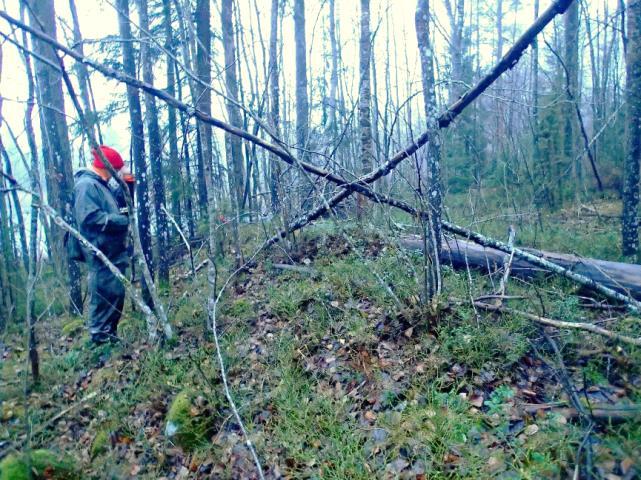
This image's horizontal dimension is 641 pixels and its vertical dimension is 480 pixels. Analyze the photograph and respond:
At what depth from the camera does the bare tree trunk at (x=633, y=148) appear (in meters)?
6.66

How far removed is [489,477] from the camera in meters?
2.82

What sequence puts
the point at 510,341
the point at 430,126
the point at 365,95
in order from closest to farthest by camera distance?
the point at 510,341
the point at 430,126
the point at 365,95

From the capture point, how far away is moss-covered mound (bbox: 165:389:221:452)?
394 centimetres

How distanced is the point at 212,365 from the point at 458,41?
15993 millimetres

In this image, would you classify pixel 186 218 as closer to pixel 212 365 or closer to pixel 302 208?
pixel 302 208

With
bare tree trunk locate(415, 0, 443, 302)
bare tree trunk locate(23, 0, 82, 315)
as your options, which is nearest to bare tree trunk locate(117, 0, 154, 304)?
bare tree trunk locate(23, 0, 82, 315)

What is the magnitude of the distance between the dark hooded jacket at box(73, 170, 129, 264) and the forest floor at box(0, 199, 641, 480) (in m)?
1.17

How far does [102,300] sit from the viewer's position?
5559mm

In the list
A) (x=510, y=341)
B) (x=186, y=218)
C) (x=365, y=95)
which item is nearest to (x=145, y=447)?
(x=510, y=341)

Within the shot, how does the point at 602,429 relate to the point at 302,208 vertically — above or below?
below

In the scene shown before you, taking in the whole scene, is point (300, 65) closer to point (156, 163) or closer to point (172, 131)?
point (172, 131)

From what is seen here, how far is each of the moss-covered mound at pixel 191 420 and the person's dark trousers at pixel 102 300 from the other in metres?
1.90

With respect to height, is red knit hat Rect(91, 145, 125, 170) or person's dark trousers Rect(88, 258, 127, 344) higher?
red knit hat Rect(91, 145, 125, 170)

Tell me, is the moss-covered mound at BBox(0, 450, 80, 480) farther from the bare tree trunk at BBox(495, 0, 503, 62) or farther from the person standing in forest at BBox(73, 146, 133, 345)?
the bare tree trunk at BBox(495, 0, 503, 62)
